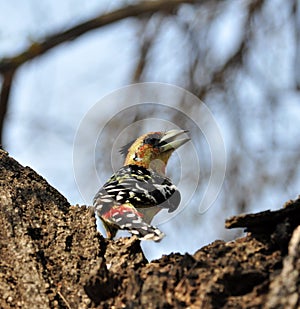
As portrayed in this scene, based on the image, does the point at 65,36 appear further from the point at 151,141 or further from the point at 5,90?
the point at 151,141

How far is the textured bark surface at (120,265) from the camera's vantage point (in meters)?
1.95

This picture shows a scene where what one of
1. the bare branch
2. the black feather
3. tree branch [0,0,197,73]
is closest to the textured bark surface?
the bare branch

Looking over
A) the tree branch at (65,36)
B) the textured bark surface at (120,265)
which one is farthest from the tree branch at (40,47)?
the textured bark surface at (120,265)

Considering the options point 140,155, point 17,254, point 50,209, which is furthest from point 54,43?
point 17,254

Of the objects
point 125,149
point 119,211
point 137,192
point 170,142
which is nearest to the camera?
point 119,211

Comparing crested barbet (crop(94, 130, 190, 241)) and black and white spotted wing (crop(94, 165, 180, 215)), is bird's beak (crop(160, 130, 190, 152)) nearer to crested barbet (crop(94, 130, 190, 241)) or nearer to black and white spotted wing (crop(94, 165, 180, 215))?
crested barbet (crop(94, 130, 190, 241))

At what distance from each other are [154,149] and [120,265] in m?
2.55

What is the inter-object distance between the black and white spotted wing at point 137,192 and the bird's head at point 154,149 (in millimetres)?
374

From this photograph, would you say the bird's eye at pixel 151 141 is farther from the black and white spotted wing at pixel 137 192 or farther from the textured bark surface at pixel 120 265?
the textured bark surface at pixel 120 265

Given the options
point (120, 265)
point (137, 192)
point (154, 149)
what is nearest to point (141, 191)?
point (137, 192)

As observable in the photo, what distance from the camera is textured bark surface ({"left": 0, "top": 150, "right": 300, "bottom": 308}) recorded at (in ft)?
6.39

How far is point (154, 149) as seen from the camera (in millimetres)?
4895

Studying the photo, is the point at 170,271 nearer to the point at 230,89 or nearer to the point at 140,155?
the point at 140,155

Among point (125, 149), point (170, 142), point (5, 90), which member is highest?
point (5, 90)
